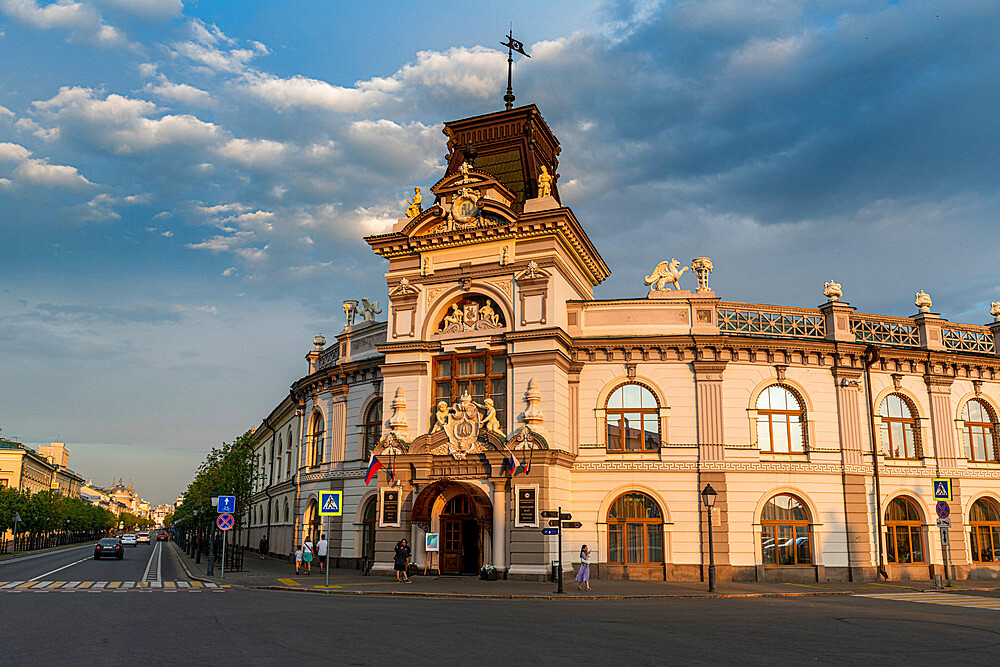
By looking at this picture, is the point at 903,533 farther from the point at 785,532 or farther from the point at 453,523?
the point at 453,523

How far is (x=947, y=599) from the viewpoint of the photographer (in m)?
24.7

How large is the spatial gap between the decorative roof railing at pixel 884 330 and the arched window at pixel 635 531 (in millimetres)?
11932

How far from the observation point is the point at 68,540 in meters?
117

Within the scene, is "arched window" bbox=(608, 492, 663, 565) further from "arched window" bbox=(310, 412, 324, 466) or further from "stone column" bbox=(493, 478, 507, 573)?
"arched window" bbox=(310, 412, 324, 466)

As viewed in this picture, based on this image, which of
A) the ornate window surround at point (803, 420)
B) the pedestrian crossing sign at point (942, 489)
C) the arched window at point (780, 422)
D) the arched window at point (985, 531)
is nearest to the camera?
the pedestrian crossing sign at point (942, 489)

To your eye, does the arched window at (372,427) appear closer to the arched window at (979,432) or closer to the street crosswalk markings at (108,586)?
the street crosswalk markings at (108,586)

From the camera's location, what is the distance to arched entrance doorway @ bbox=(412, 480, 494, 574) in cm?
3188

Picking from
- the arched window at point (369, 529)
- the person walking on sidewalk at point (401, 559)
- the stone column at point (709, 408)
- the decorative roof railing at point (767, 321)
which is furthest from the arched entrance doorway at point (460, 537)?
the decorative roof railing at point (767, 321)

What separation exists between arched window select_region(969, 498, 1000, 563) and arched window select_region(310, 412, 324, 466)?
3138 centimetres

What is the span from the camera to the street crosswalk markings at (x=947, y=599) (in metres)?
22.6

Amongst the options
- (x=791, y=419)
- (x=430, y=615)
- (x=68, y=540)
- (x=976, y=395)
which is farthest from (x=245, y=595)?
(x=68, y=540)

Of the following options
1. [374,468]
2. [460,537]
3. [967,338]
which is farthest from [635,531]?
[967,338]

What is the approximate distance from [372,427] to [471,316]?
875 cm

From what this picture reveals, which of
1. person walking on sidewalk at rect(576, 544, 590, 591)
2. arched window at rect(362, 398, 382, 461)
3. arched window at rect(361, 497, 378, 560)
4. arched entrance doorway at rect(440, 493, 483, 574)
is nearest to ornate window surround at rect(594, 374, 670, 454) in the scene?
arched entrance doorway at rect(440, 493, 483, 574)
